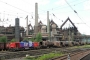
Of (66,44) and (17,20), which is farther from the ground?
(17,20)

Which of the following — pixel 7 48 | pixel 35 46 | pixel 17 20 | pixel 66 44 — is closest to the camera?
pixel 7 48

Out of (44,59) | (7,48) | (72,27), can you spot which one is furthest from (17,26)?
(44,59)

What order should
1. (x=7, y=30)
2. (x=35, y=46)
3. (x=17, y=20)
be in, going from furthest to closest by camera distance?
(x=7, y=30) → (x=17, y=20) → (x=35, y=46)

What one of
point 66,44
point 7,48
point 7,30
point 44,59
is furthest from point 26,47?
point 7,30

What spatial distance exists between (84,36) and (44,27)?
35.2m

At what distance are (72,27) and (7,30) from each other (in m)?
58.5

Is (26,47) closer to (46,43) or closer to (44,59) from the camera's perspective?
(46,43)

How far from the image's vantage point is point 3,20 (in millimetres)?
68188

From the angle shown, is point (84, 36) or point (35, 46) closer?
point (35, 46)

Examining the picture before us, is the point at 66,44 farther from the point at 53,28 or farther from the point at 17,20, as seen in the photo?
the point at 53,28

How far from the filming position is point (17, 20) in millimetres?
105125

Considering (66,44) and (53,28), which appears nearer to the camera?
(66,44)

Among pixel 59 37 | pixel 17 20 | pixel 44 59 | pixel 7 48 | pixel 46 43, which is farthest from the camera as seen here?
pixel 59 37

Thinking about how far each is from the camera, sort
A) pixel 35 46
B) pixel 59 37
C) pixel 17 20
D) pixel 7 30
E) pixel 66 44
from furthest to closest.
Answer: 1. pixel 59 37
2. pixel 7 30
3. pixel 17 20
4. pixel 66 44
5. pixel 35 46
